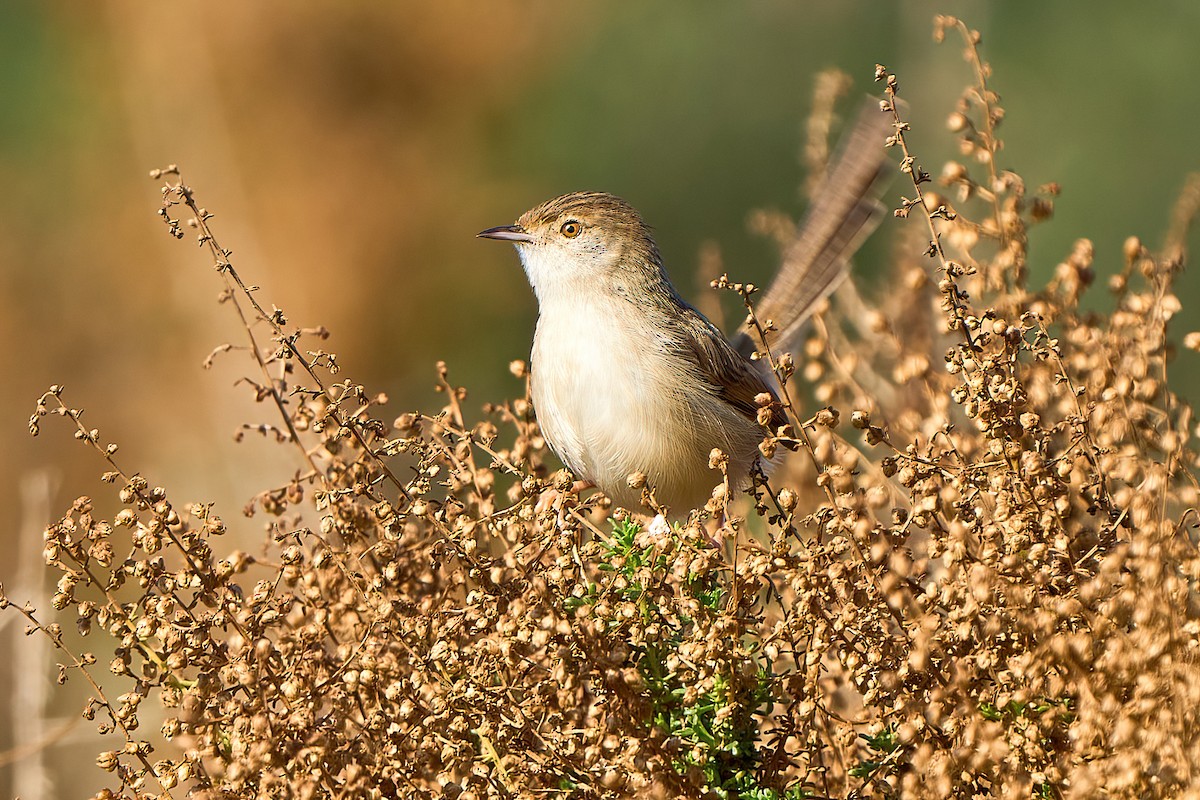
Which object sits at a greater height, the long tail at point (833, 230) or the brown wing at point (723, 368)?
the long tail at point (833, 230)

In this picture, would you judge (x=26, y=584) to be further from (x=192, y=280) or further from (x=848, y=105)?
(x=848, y=105)

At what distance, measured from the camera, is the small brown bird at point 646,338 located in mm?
3396

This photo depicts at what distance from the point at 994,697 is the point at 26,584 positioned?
1.90 m

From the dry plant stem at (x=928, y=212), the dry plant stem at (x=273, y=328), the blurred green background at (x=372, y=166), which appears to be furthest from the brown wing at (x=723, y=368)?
the blurred green background at (x=372, y=166)

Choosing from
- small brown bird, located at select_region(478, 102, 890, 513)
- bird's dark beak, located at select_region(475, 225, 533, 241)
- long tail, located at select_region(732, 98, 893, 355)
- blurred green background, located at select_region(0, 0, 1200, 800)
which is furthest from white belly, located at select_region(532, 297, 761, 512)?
blurred green background, located at select_region(0, 0, 1200, 800)

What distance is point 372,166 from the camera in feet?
30.6

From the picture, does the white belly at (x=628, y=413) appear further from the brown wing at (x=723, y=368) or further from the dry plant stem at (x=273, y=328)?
the dry plant stem at (x=273, y=328)

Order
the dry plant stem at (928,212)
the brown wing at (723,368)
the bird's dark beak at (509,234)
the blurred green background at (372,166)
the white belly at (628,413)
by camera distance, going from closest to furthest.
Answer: the dry plant stem at (928,212) → the white belly at (628,413) → the brown wing at (723,368) → the bird's dark beak at (509,234) → the blurred green background at (372,166)

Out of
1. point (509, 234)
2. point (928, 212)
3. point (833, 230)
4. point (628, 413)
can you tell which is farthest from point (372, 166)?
point (928, 212)

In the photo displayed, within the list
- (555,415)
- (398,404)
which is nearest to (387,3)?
(398,404)

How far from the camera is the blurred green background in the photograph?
8.44 meters

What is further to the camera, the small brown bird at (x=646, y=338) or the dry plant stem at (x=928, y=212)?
the small brown bird at (x=646, y=338)

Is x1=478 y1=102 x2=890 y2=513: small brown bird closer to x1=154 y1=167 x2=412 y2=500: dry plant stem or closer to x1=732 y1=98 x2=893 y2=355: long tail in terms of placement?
x1=732 y1=98 x2=893 y2=355: long tail

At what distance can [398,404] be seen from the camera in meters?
7.69
